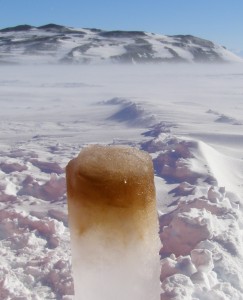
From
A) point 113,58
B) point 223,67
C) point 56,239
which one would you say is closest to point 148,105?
point 56,239

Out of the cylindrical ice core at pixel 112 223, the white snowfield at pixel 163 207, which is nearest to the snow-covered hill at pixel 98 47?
the white snowfield at pixel 163 207

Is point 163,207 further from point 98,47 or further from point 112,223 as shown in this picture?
point 98,47

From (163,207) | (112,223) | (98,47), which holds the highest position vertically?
(112,223)

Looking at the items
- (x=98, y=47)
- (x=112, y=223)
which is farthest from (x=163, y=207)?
(x=98, y=47)

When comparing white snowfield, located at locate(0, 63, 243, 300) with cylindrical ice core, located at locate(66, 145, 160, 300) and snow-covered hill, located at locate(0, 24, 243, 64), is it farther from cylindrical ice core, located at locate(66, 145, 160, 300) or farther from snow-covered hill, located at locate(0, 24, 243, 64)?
snow-covered hill, located at locate(0, 24, 243, 64)

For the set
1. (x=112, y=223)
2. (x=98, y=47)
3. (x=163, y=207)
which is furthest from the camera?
(x=98, y=47)

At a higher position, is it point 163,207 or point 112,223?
point 112,223
